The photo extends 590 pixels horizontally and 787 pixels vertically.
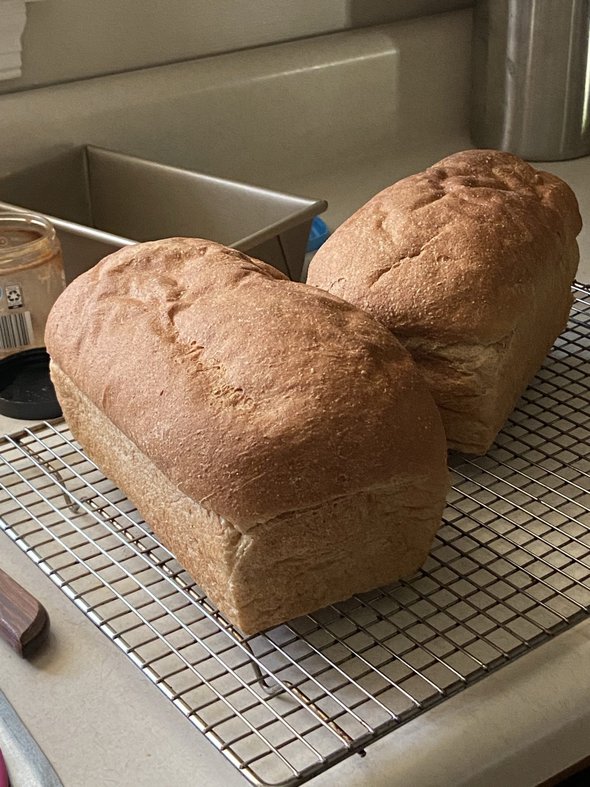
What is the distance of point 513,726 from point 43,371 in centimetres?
69

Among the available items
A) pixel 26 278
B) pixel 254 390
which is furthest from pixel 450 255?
pixel 26 278

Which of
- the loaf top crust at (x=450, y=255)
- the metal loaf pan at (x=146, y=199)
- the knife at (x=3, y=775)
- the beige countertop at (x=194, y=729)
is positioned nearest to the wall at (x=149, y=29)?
the metal loaf pan at (x=146, y=199)

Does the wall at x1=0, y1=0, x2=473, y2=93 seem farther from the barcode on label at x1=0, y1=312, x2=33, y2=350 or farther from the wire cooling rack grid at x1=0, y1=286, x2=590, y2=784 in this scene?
the wire cooling rack grid at x1=0, y1=286, x2=590, y2=784

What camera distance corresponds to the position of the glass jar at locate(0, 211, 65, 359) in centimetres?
119

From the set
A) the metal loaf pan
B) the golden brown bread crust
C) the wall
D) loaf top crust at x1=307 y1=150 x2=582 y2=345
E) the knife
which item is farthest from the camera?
the wall

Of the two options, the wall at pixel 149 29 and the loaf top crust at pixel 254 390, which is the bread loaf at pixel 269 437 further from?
the wall at pixel 149 29

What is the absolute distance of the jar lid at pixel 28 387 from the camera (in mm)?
1142

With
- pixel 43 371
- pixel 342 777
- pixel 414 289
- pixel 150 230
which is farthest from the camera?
pixel 150 230

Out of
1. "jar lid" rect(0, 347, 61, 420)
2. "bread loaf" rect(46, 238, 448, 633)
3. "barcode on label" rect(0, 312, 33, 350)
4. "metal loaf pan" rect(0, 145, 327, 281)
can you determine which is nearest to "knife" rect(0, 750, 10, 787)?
"bread loaf" rect(46, 238, 448, 633)

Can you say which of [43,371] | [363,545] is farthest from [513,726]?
[43,371]

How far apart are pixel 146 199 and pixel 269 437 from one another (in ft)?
2.96

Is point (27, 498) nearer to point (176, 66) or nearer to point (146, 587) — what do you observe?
point (146, 587)

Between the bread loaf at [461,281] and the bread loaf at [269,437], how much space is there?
0.41 feet

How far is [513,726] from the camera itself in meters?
0.74
